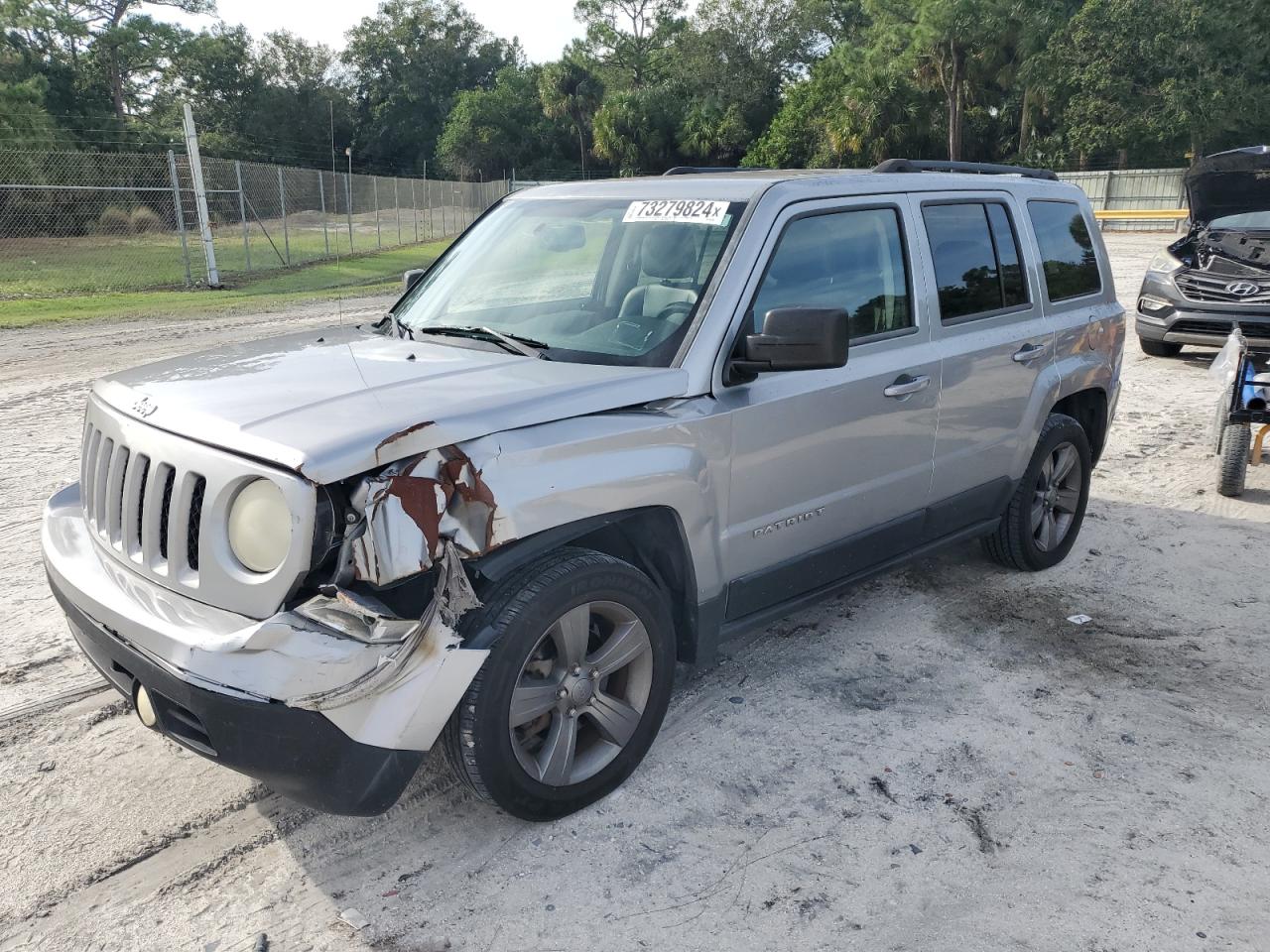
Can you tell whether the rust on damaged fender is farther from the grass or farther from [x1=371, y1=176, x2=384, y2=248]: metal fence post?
[x1=371, y1=176, x2=384, y2=248]: metal fence post

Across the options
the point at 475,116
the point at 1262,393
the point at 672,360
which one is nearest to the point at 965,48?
the point at 475,116

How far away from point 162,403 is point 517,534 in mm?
1157

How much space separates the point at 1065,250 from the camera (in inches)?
208

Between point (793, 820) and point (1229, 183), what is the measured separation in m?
8.70

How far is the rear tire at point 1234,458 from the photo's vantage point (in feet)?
22.0

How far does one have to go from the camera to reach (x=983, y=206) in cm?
475

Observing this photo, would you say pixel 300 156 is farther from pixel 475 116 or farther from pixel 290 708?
pixel 290 708

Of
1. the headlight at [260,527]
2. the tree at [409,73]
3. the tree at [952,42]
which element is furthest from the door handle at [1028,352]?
the tree at [409,73]

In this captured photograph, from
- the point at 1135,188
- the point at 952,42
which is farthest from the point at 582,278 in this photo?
the point at 952,42

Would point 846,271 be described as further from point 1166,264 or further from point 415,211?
point 415,211

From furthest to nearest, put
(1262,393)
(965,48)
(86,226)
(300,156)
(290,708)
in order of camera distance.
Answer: (300,156), (965,48), (86,226), (1262,393), (290,708)

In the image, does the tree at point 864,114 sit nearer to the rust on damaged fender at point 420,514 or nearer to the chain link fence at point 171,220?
the chain link fence at point 171,220

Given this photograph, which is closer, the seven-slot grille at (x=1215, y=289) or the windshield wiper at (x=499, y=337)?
the windshield wiper at (x=499, y=337)

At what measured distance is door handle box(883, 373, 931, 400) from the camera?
4.11 m
